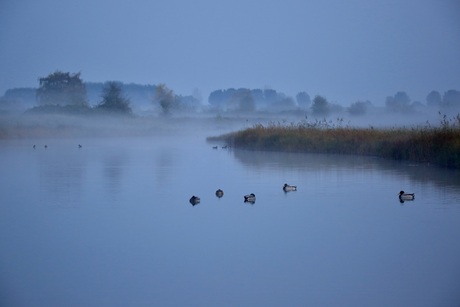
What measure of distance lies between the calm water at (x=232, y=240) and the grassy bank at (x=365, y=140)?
1.37 m

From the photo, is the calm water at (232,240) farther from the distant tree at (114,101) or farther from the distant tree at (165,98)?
the distant tree at (165,98)

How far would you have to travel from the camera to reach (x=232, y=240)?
10.6 m

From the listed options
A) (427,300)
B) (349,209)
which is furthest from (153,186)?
(427,300)

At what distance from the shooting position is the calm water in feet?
26.2

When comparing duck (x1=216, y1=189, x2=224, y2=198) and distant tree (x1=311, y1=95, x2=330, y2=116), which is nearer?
duck (x1=216, y1=189, x2=224, y2=198)

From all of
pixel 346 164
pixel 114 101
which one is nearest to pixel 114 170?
pixel 346 164

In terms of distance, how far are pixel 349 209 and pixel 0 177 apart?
34.8ft

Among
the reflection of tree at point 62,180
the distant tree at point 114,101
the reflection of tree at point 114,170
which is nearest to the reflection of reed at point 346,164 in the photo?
the reflection of tree at point 114,170

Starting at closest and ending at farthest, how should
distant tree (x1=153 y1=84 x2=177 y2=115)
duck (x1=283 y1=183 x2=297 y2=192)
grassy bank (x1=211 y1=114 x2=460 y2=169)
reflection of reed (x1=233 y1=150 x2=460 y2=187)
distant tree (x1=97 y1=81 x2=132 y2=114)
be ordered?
duck (x1=283 y1=183 x2=297 y2=192)
reflection of reed (x1=233 y1=150 x2=460 y2=187)
grassy bank (x1=211 y1=114 x2=460 y2=169)
distant tree (x1=97 y1=81 x2=132 y2=114)
distant tree (x1=153 y1=84 x2=177 y2=115)

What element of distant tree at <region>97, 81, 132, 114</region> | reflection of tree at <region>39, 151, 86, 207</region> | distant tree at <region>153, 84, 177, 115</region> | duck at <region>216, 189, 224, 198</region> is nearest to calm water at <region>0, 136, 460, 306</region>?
reflection of tree at <region>39, 151, 86, 207</region>

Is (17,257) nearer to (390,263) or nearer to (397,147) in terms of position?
(390,263)

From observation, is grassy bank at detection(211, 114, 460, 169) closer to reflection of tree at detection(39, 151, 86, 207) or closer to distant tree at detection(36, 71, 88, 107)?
reflection of tree at detection(39, 151, 86, 207)

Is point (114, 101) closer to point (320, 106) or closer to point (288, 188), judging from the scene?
point (320, 106)

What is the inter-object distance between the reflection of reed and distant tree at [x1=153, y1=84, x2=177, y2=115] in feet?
118
